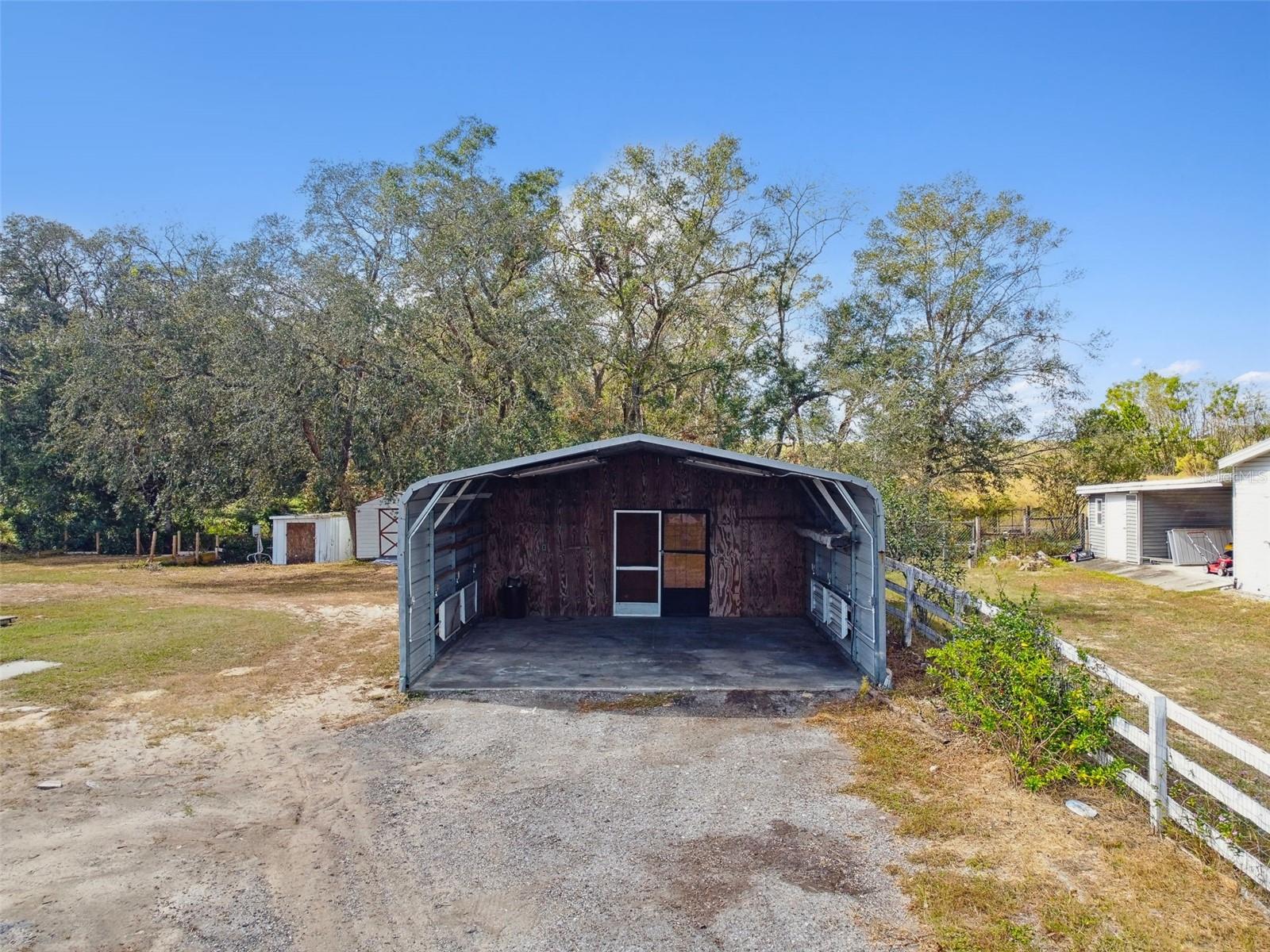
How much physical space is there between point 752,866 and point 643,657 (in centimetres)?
518

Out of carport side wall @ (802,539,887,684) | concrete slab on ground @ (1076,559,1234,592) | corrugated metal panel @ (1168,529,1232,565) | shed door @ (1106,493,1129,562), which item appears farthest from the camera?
shed door @ (1106,493,1129,562)

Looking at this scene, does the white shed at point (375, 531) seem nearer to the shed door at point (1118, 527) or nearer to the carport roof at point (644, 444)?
the carport roof at point (644, 444)

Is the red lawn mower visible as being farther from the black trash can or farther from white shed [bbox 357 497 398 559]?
white shed [bbox 357 497 398 559]

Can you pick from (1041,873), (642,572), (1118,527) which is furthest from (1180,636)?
(1118,527)

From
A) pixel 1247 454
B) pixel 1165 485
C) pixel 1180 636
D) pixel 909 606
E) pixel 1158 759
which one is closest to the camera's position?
pixel 1158 759

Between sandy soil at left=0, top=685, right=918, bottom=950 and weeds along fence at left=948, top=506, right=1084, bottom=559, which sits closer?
sandy soil at left=0, top=685, right=918, bottom=950

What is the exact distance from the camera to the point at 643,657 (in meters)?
9.44

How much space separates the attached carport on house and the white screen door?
0.02 m

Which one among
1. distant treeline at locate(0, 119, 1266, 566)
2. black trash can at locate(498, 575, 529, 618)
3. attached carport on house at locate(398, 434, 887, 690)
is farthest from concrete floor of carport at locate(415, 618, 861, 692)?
distant treeline at locate(0, 119, 1266, 566)

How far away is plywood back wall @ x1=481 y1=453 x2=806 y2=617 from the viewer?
1195 centimetres

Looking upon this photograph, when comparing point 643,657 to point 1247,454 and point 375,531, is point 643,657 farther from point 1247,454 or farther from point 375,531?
point 375,531

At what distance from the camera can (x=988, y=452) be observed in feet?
72.9

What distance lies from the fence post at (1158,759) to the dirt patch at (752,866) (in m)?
1.86

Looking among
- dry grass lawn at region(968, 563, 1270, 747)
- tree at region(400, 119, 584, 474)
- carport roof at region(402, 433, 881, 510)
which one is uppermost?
tree at region(400, 119, 584, 474)
